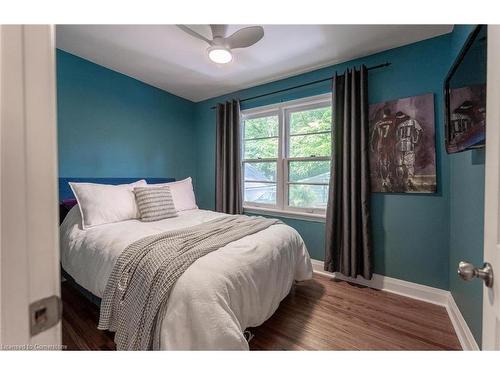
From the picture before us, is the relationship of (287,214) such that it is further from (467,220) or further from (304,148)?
(467,220)

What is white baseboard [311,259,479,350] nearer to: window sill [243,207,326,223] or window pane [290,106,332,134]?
window sill [243,207,326,223]

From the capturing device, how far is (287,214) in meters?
2.90

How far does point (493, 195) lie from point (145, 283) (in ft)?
4.84

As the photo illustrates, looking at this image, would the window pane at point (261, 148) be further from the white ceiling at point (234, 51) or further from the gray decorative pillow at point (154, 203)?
the gray decorative pillow at point (154, 203)

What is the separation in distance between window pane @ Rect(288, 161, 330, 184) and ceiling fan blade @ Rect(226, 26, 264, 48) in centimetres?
152

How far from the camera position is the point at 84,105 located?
244 cm

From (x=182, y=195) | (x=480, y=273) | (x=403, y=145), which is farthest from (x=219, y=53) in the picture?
(x=480, y=273)

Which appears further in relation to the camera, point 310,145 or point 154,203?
point 310,145

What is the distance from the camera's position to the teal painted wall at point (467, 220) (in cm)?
132

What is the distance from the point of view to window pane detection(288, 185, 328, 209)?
8.79 ft

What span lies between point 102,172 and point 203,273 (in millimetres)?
2234

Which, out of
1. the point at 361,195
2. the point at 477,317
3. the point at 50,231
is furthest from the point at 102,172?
the point at 477,317

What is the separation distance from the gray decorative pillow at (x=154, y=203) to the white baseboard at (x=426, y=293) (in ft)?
6.30

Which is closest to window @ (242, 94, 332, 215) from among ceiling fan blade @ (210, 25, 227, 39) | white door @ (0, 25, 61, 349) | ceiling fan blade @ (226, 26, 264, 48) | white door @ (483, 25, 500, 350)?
ceiling fan blade @ (226, 26, 264, 48)
